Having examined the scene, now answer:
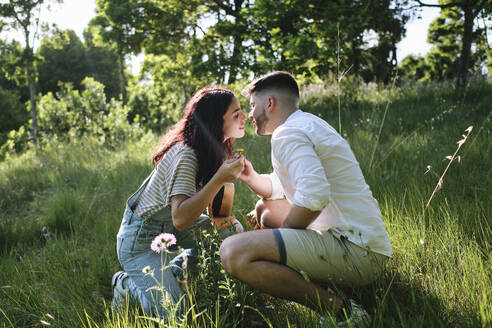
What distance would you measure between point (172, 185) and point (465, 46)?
634 cm

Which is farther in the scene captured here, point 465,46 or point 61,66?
point 61,66

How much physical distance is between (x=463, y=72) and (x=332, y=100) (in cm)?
251

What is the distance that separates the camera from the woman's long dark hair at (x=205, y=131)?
7.61 feet

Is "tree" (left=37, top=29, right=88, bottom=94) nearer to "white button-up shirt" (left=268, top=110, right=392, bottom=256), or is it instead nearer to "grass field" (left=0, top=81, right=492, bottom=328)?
"grass field" (left=0, top=81, right=492, bottom=328)

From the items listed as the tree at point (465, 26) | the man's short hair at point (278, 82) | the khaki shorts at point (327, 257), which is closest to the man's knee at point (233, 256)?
the khaki shorts at point (327, 257)

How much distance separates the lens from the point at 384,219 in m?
2.61

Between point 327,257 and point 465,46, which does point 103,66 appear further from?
point 327,257

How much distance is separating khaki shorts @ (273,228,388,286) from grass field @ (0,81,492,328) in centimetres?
10

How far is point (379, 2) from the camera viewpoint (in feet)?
21.7

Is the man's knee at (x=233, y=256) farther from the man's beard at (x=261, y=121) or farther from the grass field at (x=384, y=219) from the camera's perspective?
the man's beard at (x=261, y=121)

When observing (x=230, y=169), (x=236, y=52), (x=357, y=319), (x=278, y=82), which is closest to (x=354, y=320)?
(x=357, y=319)

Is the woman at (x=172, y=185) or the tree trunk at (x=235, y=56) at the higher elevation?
the tree trunk at (x=235, y=56)

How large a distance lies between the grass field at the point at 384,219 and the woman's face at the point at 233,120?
795 mm

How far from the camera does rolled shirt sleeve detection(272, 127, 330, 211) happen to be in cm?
169
